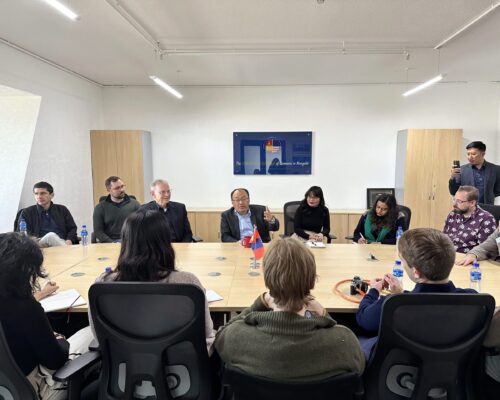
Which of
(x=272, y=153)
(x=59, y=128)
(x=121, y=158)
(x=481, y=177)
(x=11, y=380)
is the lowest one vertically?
(x=11, y=380)

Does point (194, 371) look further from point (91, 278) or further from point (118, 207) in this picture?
point (118, 207)

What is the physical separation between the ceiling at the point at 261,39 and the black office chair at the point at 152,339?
2.74m

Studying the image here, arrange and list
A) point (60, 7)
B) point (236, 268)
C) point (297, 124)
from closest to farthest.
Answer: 1. point (60, 7)
2. point (236, 268)
3. point (297, 124)

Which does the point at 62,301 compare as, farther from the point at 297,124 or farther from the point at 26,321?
the point at 297,124

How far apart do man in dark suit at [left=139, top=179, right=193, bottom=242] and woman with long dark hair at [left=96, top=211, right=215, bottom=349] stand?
200 cm

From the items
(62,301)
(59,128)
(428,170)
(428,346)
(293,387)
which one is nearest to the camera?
(293,387)

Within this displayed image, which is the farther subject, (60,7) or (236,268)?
(236,268)

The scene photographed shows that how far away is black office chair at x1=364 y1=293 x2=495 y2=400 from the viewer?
47.3 inches

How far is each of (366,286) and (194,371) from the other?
1128 mm

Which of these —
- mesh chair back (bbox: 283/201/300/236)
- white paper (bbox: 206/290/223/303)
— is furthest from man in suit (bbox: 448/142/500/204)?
white paper (bbox: 206/290/223/303)

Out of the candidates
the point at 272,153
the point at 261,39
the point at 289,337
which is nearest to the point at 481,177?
the point at 272,153

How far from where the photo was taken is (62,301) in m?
1.88

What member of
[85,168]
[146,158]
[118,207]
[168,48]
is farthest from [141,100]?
[118,207]

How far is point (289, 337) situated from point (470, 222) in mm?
2687
